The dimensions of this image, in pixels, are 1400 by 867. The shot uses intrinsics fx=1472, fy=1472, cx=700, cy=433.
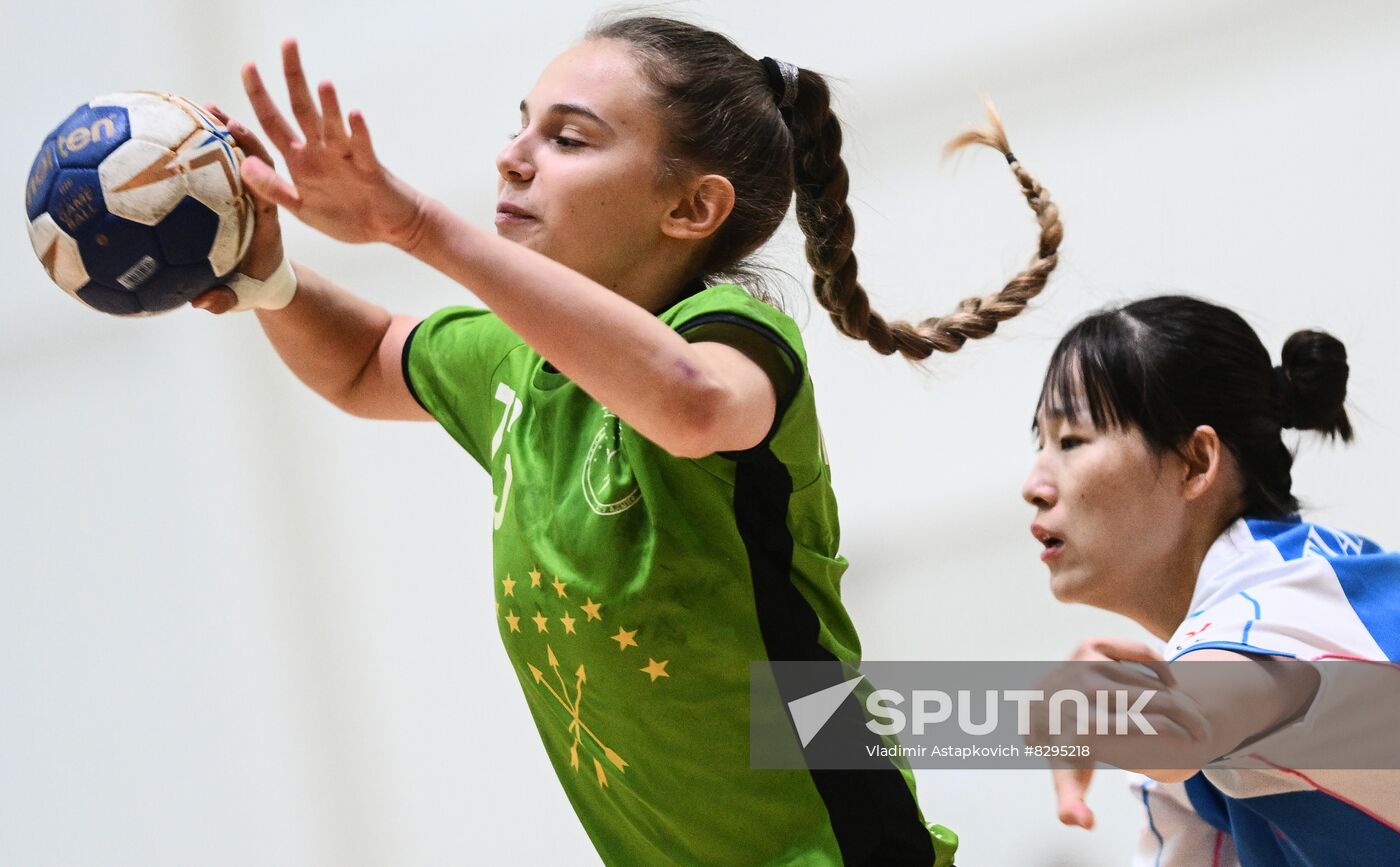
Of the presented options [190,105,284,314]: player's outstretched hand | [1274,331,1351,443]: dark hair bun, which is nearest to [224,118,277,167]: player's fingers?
[190,105,284,314]: player's outstretched hand

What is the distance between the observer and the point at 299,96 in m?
0.90

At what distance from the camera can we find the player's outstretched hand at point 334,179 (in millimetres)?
920

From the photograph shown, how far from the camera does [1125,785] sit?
1.99m

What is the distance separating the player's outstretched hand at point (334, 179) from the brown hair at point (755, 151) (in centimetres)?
33

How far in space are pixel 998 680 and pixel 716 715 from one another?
95 centimetres

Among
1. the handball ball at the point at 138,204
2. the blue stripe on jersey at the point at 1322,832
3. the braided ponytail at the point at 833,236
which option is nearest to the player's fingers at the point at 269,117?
the handball ball at the point at 138,204

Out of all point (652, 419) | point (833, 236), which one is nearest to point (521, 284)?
point (652, 419)

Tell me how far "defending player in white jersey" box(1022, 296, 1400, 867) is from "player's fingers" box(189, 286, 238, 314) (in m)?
0.77

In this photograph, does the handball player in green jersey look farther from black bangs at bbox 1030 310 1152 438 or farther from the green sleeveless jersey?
black bangs at bbox 1030 310 1152 438

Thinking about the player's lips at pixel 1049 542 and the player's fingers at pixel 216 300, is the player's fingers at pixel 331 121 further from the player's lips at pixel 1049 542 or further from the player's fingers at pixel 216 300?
the player's lips at pixel 1049 542

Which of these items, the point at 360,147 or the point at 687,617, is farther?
the point at 687,617

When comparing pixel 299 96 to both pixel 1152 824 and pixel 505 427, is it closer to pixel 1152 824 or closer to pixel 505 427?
pixel 505 427

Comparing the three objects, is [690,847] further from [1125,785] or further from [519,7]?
[519,7]

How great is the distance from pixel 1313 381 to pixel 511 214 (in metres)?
0.84
